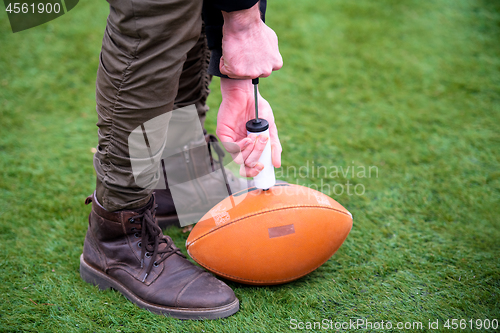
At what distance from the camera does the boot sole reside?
129 cm

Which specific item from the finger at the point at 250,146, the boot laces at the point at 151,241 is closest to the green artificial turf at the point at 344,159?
the boot laces at the point at 151,241

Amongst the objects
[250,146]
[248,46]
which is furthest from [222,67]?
[250,146]

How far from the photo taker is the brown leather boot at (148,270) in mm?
1305

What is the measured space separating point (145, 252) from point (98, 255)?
19 centimetres

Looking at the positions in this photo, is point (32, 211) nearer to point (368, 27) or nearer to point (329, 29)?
point (329, 29)

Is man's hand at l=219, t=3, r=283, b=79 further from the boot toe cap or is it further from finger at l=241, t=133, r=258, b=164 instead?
the boot toe cap

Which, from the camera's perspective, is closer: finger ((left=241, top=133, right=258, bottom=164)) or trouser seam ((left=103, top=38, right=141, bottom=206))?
trouser seam ((left=103, top=38, right=141, bottom=206))

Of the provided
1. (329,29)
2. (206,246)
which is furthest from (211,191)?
(329,29)

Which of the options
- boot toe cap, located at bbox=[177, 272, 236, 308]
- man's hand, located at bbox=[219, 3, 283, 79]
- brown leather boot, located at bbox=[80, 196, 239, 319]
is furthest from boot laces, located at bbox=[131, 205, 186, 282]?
man's hand, located at bbox=[219, 3, 283, 79]

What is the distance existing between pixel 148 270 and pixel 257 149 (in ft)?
Result: 1.83

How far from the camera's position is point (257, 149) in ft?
4.16

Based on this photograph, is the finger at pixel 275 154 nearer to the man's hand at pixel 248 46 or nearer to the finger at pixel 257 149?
the finger at pixel 257 149

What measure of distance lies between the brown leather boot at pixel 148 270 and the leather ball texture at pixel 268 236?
0.25 feet

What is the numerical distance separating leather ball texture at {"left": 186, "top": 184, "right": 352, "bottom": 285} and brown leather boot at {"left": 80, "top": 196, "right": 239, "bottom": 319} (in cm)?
8
